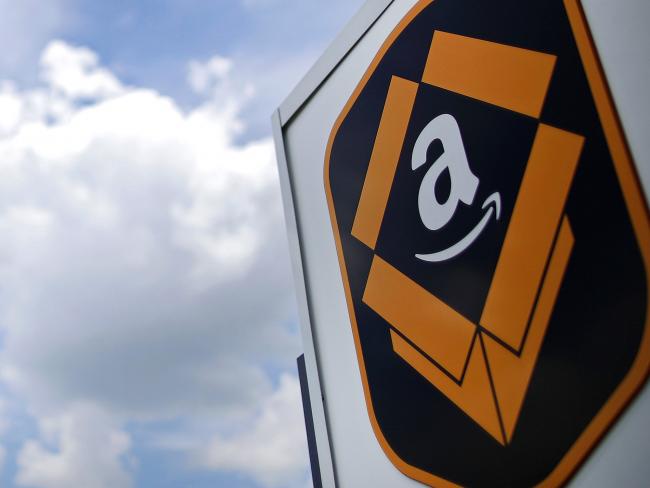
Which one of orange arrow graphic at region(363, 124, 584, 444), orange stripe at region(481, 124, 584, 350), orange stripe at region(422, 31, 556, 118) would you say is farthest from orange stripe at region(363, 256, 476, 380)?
orange stripe at region(422, 31, 556, 118)

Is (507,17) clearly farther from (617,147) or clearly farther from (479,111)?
(617,147)

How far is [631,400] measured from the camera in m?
1.67

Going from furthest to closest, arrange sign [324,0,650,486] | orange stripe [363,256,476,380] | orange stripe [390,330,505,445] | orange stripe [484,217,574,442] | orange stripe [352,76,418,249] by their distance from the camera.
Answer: orange stripe [352,76,418,249], orange stripe [363,256,476,380], orange stripe [390,330,505,445], orange stripe [484,217,574,442], sign [324,0,650,486]

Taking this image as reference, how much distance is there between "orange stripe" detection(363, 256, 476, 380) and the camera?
7.36 ft

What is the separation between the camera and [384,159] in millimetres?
2879

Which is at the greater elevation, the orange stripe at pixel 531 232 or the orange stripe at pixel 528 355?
the orange stripe at pixel 531 232

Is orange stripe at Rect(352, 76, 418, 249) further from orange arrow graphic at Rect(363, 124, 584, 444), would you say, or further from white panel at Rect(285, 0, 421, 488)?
orange arrow graphic at Rect(363, 124, 584, 444)

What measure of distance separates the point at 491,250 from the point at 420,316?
16.9 inches

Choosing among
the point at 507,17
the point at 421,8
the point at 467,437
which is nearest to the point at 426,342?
the point at 467,437

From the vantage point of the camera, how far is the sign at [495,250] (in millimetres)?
1799

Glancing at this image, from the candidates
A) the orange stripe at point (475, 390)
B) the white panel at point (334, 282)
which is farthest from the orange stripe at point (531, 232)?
the white panel at point (334, 282)

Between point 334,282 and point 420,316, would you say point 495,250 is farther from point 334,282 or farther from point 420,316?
point 334,282

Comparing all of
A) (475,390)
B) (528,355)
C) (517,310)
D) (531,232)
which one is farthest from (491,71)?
(475,390)

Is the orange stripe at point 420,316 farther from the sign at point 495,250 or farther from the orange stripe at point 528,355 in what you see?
the orange stripe at point 528,355
